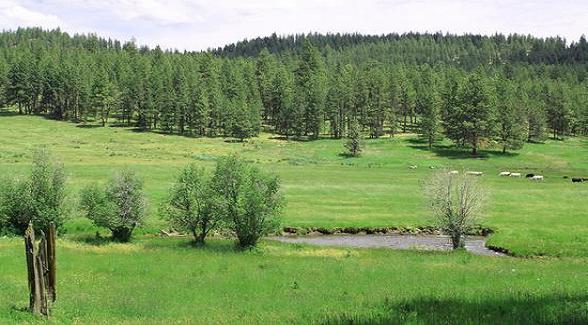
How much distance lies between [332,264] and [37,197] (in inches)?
1130

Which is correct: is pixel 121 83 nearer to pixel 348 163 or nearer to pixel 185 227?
pixel 348 163

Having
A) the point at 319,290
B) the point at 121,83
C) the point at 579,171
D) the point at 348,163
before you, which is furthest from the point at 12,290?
the point at 121,83

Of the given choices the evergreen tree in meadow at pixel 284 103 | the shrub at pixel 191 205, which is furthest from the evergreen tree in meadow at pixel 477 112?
the shrub at pixel 191 205

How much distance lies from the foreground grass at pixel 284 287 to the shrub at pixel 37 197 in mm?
4987

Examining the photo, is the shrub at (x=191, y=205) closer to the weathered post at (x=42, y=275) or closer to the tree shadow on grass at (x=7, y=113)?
the weathered post at (x=42, y=275)

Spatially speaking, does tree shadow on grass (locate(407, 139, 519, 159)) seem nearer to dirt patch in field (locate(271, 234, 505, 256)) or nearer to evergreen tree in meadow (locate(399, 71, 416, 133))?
evergreen tree in meadow (locate(399, 71, 416, 133))

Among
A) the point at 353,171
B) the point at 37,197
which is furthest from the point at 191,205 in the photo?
the point at 353,171

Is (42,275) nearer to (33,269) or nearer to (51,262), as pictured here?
(33,269)

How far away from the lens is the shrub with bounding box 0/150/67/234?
1886 inches

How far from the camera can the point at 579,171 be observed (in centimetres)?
10725

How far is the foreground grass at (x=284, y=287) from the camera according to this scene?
1560 centimetres

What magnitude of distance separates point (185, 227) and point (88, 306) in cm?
2842

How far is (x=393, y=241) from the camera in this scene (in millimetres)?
56344

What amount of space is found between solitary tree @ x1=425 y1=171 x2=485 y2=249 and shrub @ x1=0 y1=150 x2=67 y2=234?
33.7m
